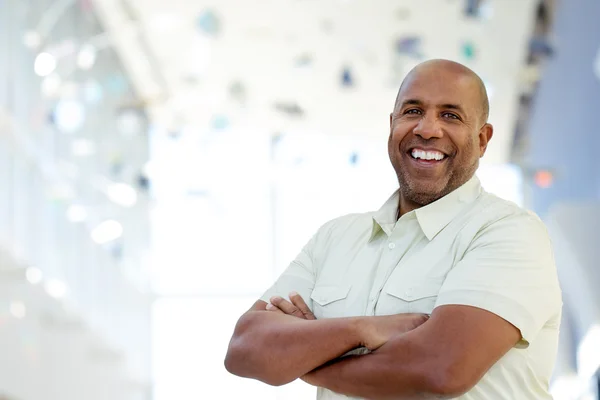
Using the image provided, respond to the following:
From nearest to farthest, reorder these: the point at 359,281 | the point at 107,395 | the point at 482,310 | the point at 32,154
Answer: the point at 482,310 < the point at 359,281 < the point at 32,154 < the point at 107,395

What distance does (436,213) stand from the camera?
169cm

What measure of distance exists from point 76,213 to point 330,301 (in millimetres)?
5898

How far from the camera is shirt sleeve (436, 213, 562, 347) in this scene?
1504 mm

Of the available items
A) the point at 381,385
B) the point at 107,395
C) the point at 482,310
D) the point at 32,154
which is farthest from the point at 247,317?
the point at 107,395

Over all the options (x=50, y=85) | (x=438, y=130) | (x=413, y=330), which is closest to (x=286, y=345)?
(x=413, y=330)

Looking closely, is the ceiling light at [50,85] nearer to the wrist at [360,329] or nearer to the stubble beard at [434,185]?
the stubble beard at [434,185]

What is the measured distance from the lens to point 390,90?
7.54 m

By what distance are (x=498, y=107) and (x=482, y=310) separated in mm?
5878

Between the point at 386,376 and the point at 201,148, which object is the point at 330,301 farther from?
the point at 201,148

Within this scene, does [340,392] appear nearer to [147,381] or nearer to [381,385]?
[381,385]

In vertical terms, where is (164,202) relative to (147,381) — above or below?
above

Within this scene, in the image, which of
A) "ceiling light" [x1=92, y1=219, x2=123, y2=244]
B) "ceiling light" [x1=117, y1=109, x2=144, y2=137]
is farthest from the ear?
"ceiling light" [x1=117, y1=109, x2=144, y2=137]

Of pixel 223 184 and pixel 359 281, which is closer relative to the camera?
pixel 359 281

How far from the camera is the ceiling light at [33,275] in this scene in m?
5.71
